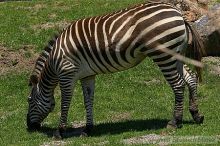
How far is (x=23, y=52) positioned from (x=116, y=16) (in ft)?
28.2

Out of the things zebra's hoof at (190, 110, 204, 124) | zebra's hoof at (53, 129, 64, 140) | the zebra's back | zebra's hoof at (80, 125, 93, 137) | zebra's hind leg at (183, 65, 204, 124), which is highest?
the zebra's back

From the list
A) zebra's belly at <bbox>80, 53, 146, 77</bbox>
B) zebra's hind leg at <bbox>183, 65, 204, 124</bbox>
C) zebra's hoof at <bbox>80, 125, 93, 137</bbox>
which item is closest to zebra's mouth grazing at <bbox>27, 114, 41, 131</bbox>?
zebra's hoof at <bbox>80, 125, 93, 137</bbox>

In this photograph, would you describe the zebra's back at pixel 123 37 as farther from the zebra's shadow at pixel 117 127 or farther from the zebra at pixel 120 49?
the zebra's shadow at pixel 117 127

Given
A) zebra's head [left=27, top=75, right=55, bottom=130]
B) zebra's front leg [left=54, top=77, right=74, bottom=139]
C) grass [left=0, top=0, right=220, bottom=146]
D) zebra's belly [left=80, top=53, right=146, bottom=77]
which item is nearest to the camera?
grass [left=0, top=0, right=220, bottom=146]

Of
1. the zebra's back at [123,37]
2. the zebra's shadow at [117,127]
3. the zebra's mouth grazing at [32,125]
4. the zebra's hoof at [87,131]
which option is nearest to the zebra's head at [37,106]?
the zebra's mouth grazing at [32,125]

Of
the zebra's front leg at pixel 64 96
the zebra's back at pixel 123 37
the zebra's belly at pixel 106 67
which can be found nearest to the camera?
the zebra's back at pixel 123 37

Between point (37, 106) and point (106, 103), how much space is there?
113 inches

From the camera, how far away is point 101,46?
1267 cm

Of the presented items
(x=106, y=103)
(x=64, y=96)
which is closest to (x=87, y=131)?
(x=64, y=96)

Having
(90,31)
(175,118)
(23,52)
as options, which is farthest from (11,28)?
(175,118)

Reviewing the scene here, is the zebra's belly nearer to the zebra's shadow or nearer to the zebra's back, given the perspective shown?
the zebra's back

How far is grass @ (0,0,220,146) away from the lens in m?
12.6

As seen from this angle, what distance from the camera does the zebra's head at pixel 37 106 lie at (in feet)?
46.0

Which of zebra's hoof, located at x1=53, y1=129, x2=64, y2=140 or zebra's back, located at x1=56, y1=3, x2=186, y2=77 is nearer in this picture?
zebra's back, located at x1=56, y1=3, x2=186, y2=77
